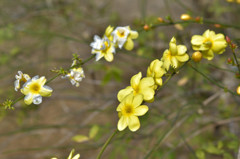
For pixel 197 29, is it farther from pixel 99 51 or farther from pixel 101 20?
pixel 99 51

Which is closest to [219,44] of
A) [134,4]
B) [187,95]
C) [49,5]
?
[187,95]

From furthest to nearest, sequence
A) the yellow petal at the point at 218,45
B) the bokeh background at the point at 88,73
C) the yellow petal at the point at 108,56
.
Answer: the bokeh background at the point at 88,73
the yellow petal at the point at 108,56
the yellow petal at the point at 218,45

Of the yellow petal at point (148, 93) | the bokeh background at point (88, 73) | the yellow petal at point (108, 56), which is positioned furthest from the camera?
the bokeh background at point (88, 73)

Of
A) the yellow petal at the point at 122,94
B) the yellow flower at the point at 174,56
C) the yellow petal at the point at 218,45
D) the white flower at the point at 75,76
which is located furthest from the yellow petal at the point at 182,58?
the white flower at the point at 75,76

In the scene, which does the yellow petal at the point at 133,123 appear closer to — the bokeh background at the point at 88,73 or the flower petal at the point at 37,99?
the flower petal at the point at 37,99

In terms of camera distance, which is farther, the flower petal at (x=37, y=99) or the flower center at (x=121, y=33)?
the flower center at (x=121, y=33)

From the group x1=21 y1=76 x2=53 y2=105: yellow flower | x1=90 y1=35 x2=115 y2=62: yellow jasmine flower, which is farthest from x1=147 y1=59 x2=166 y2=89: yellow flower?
x1=21 y1=76 x2=53 y2=105: yellow flower

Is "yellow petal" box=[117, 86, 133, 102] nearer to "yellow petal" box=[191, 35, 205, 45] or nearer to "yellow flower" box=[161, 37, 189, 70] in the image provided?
"yellow flower" box=[161, 37, 189, 70]
